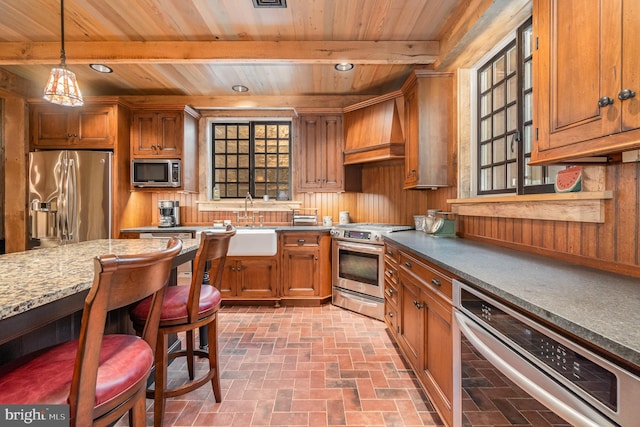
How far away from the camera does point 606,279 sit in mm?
1131

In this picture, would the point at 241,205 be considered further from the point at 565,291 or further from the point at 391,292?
the point at 565,291

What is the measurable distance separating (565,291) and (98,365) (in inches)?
59.2

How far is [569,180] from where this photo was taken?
1.49 metres

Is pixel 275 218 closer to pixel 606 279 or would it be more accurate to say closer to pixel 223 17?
pixel 223 17

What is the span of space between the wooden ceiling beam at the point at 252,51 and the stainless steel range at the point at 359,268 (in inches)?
70.2

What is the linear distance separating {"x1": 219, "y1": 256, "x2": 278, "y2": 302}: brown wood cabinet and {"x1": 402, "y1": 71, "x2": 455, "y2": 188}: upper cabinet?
1.99 m

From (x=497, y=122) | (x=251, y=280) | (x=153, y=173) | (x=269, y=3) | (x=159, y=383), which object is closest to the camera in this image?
(x=159, y=383)

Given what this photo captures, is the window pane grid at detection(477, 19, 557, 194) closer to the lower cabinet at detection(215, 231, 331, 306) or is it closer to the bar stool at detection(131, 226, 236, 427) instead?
the lower cabinet at detection(215, 231, 331, 306)

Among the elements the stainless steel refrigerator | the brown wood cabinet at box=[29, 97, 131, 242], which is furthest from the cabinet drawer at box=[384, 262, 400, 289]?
the stainless steel refrigerator

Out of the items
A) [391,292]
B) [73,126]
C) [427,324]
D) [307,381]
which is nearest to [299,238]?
[391,292]

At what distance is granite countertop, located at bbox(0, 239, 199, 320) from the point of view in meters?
0.79

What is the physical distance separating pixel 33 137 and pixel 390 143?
444 cm

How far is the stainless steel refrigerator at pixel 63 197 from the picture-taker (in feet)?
11.1

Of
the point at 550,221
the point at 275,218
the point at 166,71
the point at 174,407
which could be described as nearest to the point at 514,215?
the point at 550,221
